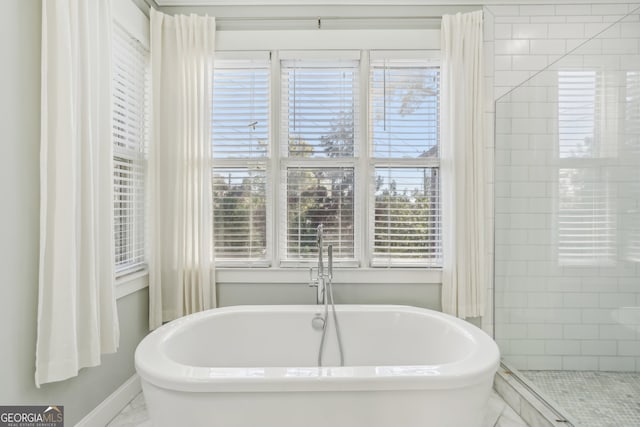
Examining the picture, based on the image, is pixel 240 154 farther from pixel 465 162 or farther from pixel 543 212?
pixel 543 212

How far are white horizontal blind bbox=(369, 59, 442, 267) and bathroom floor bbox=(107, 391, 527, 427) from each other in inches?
34.7

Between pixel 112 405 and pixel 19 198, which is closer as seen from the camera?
pixel 19 198

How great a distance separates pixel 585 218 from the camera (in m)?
1.62

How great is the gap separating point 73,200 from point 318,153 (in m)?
1.44

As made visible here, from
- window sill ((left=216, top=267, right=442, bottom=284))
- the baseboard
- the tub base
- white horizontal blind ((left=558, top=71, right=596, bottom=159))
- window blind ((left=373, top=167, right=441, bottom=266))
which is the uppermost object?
white horizontal blind ((left=558, top=71, right=596, bottom=159))

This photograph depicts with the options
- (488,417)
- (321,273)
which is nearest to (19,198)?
(321,273)

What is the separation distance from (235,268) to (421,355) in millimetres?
1323

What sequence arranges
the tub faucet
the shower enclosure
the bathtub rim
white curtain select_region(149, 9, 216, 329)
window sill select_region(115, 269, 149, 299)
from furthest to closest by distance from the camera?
white curtain select_region(149, 9, 216, 329), the tub faucet, window sill select_region(115, 269, 149, 299), the shower enclosure, the bathtub rim

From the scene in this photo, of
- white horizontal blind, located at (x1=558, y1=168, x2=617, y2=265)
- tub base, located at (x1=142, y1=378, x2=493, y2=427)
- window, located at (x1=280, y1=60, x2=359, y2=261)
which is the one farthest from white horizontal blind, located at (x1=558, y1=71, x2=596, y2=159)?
tub base, located at (x1=142, y1=378, x2=493, y2=427)

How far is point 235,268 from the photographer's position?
2.25 m

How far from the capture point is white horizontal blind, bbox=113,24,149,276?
1.95 m

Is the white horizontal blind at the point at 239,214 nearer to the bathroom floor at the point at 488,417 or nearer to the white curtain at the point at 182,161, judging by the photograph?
the white curtain at the point at 182,161

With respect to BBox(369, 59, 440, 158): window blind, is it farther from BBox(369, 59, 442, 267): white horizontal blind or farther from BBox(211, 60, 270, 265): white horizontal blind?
BBox(211, 60, 270, 265): white horizontal blind

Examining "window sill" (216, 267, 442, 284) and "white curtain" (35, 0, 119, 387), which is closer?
"white curtain" (35, 0, 119, 387)
